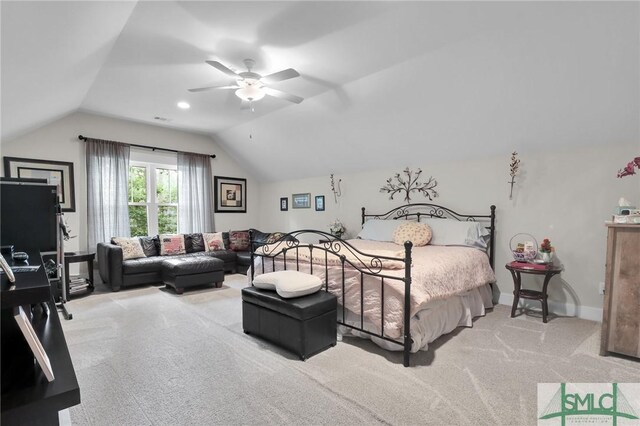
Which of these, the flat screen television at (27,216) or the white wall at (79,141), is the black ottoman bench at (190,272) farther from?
the flat screen television at (27,216)

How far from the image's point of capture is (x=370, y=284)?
2621 mm

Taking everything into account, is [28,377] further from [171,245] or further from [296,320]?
[171,245]

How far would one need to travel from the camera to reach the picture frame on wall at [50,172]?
4453 millimetres

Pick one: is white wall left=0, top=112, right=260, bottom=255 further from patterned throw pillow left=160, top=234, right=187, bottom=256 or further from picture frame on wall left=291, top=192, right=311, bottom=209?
picture frame on wall left=291, top=192, right=311, bottom=209

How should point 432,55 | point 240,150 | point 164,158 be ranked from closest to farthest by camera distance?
point 432,55 → point 164,158 → point 240,150

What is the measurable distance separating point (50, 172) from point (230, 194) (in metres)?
3.09

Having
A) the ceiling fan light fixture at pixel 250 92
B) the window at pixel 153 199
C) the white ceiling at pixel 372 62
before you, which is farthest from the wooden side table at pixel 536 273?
the window at pixel 153 199

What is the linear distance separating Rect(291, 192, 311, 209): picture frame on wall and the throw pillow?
109 inches

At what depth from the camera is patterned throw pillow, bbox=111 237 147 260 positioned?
4.84m

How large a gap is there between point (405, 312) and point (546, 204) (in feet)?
8.21

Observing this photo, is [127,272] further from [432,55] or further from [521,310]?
[521,310]

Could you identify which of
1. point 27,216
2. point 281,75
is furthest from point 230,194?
point 27,216

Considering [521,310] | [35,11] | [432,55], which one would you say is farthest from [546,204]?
[35,11]

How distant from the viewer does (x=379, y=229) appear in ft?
15.6
